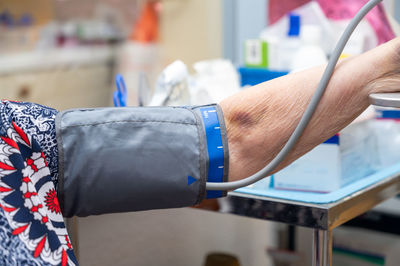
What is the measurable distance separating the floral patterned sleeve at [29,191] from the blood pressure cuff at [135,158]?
0.02 metres

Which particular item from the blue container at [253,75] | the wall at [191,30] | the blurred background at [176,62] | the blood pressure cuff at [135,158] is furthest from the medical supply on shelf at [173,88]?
the wall at [191,30]

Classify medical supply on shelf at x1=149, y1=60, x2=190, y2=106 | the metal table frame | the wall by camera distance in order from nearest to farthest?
1. the metal table frame
2. medical supply on shelf at x1=149, y1=60, x2=190, y2=106
3. the wall

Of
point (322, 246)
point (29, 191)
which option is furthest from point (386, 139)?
point (29, 191)

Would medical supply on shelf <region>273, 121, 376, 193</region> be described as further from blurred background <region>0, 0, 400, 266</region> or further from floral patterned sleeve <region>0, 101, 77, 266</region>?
floral patterned sleeve <region>0, 101, 77, 266</region>

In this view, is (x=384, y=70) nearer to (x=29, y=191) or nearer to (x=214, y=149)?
(x=214, y=149)

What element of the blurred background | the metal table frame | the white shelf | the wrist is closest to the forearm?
the wrist

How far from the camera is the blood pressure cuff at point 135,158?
1.94 feet

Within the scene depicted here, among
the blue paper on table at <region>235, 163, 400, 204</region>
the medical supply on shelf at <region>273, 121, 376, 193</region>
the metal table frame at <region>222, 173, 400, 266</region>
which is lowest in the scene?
the metal table frame at <region>222, 173, 400, 266</region>

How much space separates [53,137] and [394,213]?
92 cm

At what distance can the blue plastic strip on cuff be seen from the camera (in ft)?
2.02

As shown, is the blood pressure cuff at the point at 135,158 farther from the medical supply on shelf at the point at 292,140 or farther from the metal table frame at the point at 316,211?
the metal table frame at the point at 316,211

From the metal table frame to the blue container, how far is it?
0.94 ft

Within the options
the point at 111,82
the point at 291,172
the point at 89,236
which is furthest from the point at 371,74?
the point at 111,82

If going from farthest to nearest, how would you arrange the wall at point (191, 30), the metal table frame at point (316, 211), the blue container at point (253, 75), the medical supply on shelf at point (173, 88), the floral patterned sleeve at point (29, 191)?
1. the wall at point (191, 30)
2. the blue container at point (253, 75)
3. the medical supply on shelf at point (173, 88)
4. the metal table frame at point (316, 211)
5. the floral patterned sleeve at point (29, 191)
